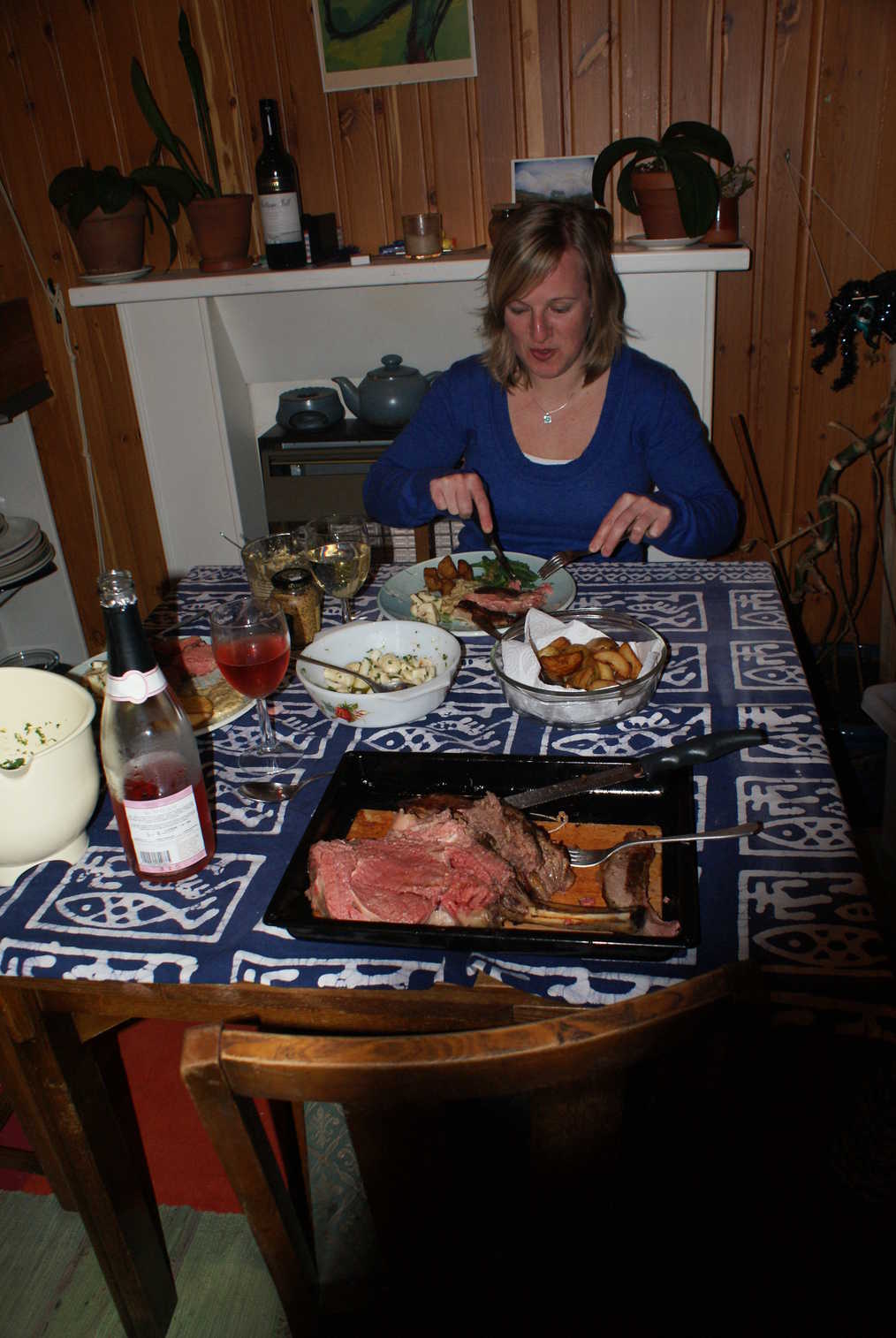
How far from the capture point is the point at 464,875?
938 mm

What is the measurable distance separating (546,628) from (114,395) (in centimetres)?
232

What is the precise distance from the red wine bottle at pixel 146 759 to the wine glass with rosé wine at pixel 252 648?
13 centimetres

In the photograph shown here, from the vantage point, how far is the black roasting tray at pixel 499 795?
2.81ft

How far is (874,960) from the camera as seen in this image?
82 centimetres

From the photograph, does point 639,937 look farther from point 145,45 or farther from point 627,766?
point 145,45

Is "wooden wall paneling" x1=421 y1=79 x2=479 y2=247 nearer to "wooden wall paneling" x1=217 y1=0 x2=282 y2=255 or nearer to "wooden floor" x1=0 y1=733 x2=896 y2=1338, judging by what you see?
"wooden wall paneling" x1=217 y1=0 x2=282 y2=255

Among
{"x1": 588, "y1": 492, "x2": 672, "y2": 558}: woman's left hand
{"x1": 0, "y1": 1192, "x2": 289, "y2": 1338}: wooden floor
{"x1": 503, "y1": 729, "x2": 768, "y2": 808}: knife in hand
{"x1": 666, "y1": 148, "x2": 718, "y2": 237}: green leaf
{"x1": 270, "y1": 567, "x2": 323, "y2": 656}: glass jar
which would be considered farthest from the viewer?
{"x1": 666, "y1": 148, "x2": 718, "y2": 237}: green leaf

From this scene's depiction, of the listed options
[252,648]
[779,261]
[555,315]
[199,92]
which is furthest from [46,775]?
[779,261]

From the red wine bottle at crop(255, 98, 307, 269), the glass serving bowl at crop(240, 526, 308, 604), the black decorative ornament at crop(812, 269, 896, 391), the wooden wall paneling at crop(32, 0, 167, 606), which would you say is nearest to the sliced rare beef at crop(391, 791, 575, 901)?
the glass serving bowl at crop(240, 526, 308, 604)

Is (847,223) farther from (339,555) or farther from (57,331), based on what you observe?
(57,331)

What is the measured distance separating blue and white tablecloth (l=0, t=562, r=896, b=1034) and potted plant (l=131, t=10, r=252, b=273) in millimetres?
1811

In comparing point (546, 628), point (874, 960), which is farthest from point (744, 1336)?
point (546, 628)

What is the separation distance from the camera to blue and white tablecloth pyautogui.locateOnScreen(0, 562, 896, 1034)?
846mm

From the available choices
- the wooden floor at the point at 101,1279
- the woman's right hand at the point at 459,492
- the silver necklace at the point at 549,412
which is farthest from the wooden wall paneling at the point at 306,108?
the wooden floor at the point at 101,1279
